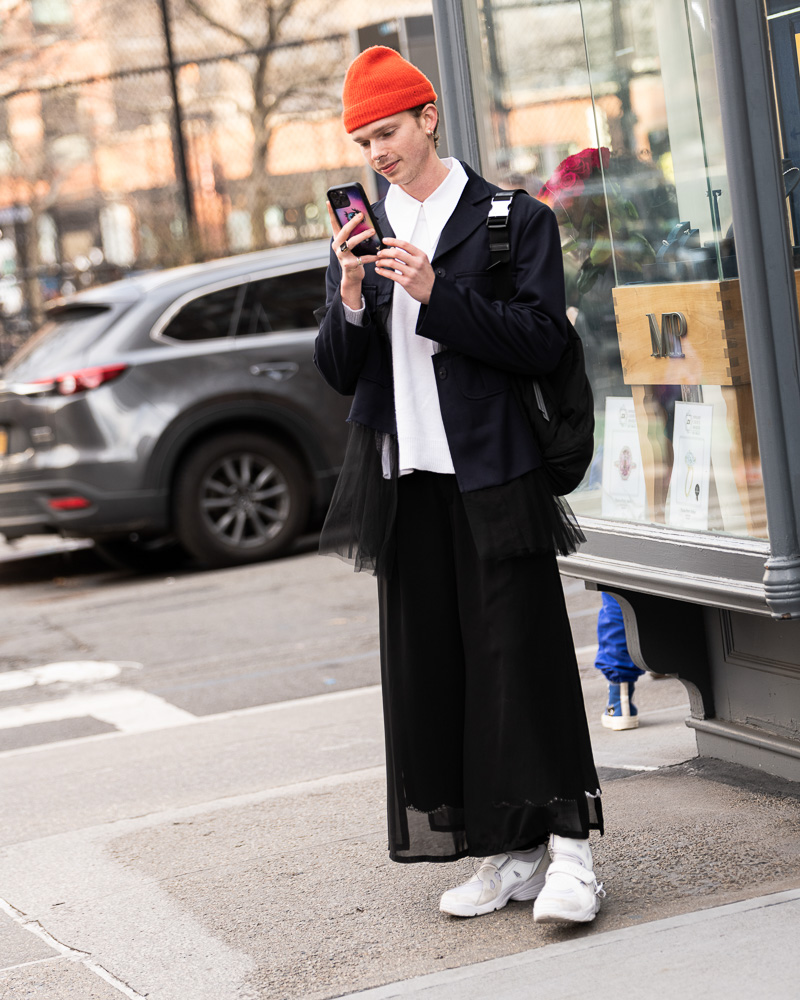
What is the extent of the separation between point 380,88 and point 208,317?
6.57 m

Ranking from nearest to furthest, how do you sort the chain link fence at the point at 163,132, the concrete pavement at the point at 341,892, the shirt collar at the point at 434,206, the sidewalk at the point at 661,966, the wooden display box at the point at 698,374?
the sidewalk at the point at 661,966 < the concrete pavement at the point at 341,892 < the shirt collar at the point at 434,206 < the wooden display box at the point at 698,374 < the chain link fence at the point at 163,132

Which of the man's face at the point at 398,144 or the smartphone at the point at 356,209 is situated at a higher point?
the man's face at the point at 398,144

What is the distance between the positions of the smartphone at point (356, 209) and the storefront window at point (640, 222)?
1018 millimetres

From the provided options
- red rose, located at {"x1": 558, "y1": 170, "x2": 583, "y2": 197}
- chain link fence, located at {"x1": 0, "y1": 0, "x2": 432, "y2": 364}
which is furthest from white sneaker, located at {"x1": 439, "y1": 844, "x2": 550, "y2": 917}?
chain link fence, located at {"x1": 0, "y1": 0, "x2": 432, "y2": 364}

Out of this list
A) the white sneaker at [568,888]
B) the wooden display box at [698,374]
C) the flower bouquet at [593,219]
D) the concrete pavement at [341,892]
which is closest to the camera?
the concrete pavement at [341,892]

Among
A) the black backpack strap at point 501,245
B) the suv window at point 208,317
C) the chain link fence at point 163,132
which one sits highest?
the chain link fence at point 163,132

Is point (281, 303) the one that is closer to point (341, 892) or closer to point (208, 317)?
point (208, 317)

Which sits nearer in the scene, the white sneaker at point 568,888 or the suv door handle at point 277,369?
the white sneaker at point 568,888

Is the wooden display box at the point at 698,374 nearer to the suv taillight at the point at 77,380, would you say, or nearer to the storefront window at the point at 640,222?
the storefront window at the point at 640,222

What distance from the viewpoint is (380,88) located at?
10.3 ft

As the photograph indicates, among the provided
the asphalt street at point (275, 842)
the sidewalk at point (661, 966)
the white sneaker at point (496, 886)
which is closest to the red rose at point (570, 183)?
the asphalt street at point (275, 842)

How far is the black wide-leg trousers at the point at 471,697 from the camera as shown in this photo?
10.5ft

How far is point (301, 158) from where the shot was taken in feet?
57.1

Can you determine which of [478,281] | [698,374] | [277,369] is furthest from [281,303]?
[478,281]
